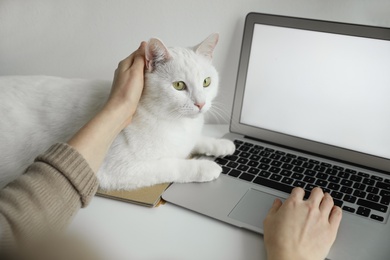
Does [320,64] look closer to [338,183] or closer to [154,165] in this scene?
[338,183]

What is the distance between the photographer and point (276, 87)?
118cm

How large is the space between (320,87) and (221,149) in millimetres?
327

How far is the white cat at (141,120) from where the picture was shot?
97 cm

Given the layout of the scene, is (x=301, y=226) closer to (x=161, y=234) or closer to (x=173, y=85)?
(x=161, y=234)

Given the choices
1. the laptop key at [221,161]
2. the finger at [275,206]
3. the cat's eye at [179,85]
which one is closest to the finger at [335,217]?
the finger at [275,206]

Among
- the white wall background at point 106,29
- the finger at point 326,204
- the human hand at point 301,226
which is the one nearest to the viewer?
the human hand at point 301,226

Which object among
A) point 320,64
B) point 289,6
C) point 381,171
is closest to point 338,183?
point 381,171

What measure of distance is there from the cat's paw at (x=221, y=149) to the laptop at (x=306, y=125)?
2 cm

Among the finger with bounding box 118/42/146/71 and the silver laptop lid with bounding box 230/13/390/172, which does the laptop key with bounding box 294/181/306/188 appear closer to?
the silver laptop lid with bounding box 230/13/390/172

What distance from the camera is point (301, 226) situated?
804 millimetres

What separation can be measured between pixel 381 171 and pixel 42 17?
113 cm

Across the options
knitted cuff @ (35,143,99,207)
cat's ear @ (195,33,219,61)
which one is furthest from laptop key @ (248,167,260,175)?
knitted cuff @ (35,143,99,207)

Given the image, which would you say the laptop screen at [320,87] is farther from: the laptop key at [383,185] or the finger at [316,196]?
the finger at [316,196]

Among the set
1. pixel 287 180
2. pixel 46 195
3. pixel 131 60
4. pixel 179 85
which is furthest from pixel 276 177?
pixel 46 195
